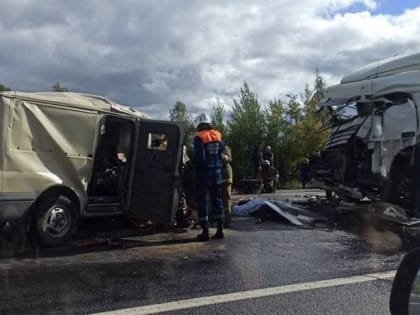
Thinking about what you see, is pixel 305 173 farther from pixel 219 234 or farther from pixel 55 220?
pixel 55 220

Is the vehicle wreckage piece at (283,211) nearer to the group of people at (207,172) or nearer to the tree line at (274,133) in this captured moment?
the group of people at (207,172)

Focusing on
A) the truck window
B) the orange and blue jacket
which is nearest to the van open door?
the truck window

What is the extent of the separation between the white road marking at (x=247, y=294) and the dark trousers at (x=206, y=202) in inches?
106

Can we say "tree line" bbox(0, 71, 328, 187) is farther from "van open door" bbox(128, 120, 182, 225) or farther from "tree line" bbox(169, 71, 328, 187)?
"van open door" bbox(128, 120, 182, 225)

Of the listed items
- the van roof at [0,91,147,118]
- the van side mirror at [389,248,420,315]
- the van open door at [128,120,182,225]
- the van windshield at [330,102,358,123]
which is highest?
the van windshield at [330,102,358,123]

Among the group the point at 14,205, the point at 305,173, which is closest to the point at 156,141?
the point at 14,205

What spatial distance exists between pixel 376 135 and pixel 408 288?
802cm

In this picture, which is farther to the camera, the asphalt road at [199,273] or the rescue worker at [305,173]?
the rescue worker at [305,173]

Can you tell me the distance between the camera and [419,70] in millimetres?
10445

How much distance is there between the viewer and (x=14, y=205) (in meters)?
7.18

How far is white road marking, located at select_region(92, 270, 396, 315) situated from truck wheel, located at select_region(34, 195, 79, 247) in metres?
2.91

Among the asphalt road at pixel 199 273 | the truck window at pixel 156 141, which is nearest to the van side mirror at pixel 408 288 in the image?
the asphalt road at pixel 199 273

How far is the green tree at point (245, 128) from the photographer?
30.6 metres

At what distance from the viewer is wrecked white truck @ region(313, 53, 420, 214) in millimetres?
10102
